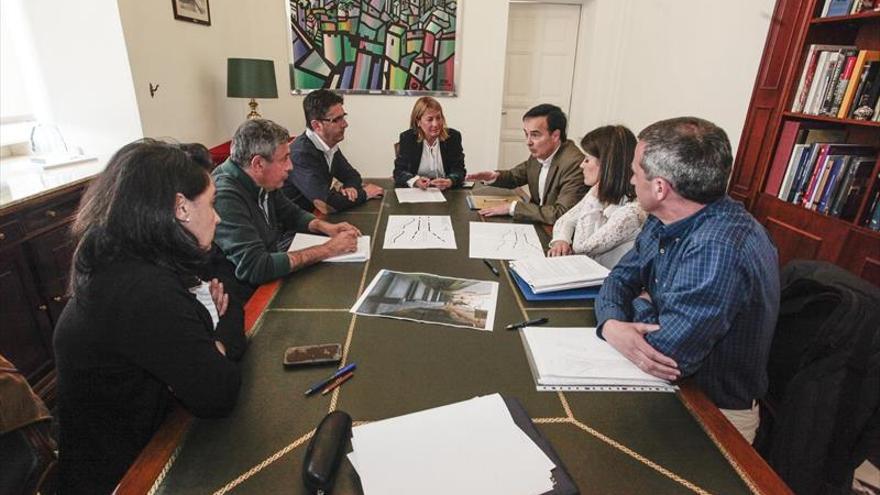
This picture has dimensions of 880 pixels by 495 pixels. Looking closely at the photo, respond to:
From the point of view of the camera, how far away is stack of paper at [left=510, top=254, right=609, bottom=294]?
1.33 metres

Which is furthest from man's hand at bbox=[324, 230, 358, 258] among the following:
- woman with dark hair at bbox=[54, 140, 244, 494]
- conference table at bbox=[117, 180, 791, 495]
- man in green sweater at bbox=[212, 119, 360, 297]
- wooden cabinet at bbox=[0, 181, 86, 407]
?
wooden cabinet at bbox=[0, 181, 86, 407]

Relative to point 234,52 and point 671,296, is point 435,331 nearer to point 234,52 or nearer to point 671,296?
point 671,296

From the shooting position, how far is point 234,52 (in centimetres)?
378

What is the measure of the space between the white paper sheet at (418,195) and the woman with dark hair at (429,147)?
1.35 feet

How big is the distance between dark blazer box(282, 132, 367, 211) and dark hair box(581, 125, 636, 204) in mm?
1124

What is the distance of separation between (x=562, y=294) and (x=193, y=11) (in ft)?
10.5

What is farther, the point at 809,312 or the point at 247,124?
the point at 247,124

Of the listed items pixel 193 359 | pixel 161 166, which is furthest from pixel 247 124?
pixel 193 359

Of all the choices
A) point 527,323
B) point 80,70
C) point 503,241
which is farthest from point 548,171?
point 80,70

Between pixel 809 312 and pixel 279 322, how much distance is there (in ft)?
4.32

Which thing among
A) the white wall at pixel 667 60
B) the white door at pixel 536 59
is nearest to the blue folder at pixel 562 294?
the white wall at pixel 667 60

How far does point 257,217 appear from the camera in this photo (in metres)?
1.70

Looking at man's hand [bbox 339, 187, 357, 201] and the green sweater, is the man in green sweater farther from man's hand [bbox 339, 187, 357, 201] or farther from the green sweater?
man's hand [bbox 339, 187, 357, 201]

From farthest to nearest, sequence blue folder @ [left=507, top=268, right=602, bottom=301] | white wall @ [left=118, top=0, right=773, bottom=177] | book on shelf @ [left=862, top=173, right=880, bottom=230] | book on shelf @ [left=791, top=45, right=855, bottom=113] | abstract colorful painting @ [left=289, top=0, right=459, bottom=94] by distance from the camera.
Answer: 1. abstract colorful painting @ [left=289, top=0, right=459, bottom=94]
2. white wall @ [left=118, top=0, right=773, bottom=177]
3. book on shelf @ [left=791, top=45, right=855, bottom=113]
4. book on shelf @ [left=862, top=173, right=880, bottom=230]
5. blue folder @ [left=507, top=268, right=602, bottom=301]
